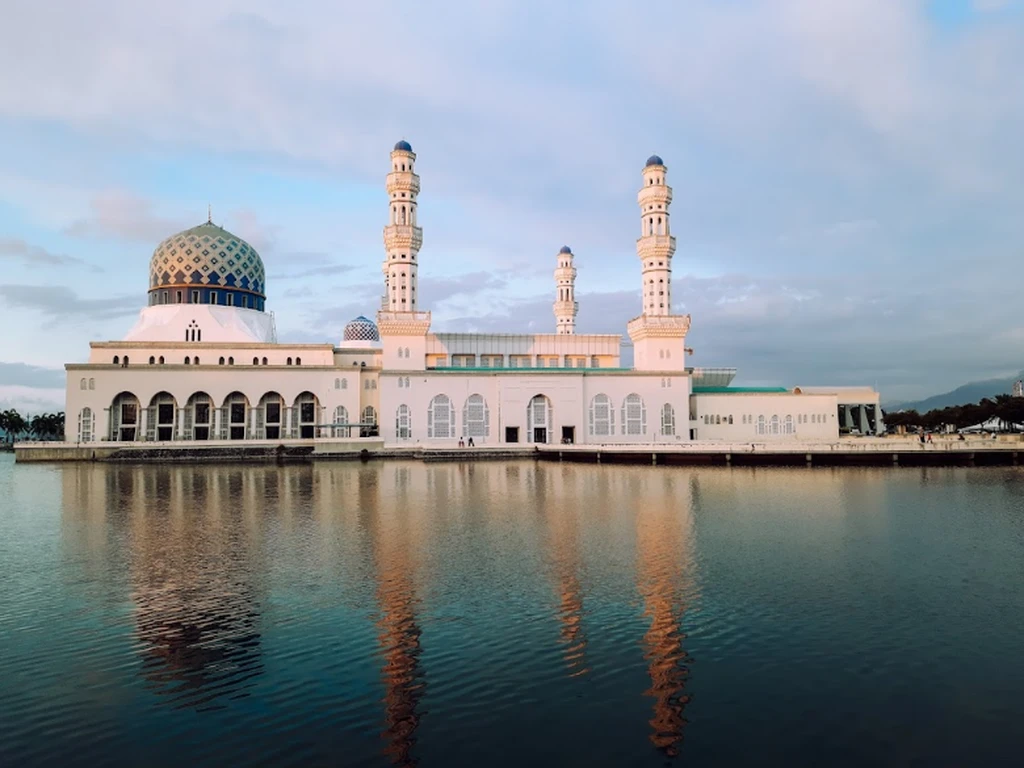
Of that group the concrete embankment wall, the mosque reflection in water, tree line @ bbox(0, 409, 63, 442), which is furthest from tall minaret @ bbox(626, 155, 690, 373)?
tree line @ bbox(0, 409, 63, 442)

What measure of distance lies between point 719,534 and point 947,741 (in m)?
12.3

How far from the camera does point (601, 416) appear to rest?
63.6m

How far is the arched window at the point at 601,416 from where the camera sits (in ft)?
→ 208

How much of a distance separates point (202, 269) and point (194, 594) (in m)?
57.3

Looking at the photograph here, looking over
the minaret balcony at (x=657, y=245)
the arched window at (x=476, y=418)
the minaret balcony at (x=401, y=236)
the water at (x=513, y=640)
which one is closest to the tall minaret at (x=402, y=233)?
the minaret balcony at (x=401, y=236)

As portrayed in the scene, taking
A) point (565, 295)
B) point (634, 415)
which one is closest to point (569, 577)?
point (634, 415)

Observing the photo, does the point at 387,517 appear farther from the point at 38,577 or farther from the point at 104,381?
the point at 104,381

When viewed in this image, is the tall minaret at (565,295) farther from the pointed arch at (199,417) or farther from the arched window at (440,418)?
the pointed arch at (199,417)

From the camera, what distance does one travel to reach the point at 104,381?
5781 cm

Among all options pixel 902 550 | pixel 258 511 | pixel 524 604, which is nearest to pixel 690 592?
pixel 524 604

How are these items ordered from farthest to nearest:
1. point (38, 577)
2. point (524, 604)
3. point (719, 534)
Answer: point (719, 534) < point (38, 577) < point (524, 604)

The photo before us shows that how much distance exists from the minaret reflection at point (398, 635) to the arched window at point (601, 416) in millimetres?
41604

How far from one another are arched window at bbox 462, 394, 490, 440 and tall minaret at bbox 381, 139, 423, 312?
9.00 metres

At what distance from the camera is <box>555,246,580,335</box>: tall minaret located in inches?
3086
